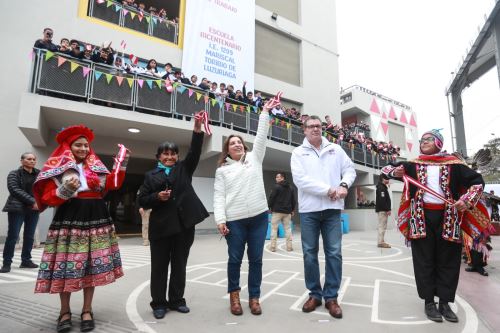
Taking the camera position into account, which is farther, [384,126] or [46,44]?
[384,126]

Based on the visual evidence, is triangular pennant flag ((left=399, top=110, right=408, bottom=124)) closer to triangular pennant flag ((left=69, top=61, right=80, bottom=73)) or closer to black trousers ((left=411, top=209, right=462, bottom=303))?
triangular pennant flag ((left=69, top=61, right=80, bottom=73))

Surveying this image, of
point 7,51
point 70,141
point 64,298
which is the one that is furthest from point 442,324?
point 7,51

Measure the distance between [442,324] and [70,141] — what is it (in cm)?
376

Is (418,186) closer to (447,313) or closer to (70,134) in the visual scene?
(447,313)

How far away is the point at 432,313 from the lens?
2967mm

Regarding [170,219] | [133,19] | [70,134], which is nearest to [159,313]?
[170,219]

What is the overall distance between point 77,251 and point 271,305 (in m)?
1.97

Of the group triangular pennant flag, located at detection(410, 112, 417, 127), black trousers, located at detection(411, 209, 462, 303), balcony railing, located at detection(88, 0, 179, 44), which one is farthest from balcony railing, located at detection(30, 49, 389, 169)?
triangular pennant flag, located at detection(410, 112, 417, 127)

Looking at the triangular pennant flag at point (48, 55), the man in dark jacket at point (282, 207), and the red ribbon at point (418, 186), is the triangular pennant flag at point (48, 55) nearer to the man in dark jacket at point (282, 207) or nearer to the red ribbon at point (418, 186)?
the man in dark jacket at point (282, 207)

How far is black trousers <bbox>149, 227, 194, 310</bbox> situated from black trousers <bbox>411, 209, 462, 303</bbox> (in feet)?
7.67

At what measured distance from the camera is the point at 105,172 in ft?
9.70

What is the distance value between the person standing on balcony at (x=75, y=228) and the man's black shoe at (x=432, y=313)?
2.94 meters

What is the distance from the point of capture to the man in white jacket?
3.20 meters

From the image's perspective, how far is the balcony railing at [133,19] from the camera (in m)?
11.4
